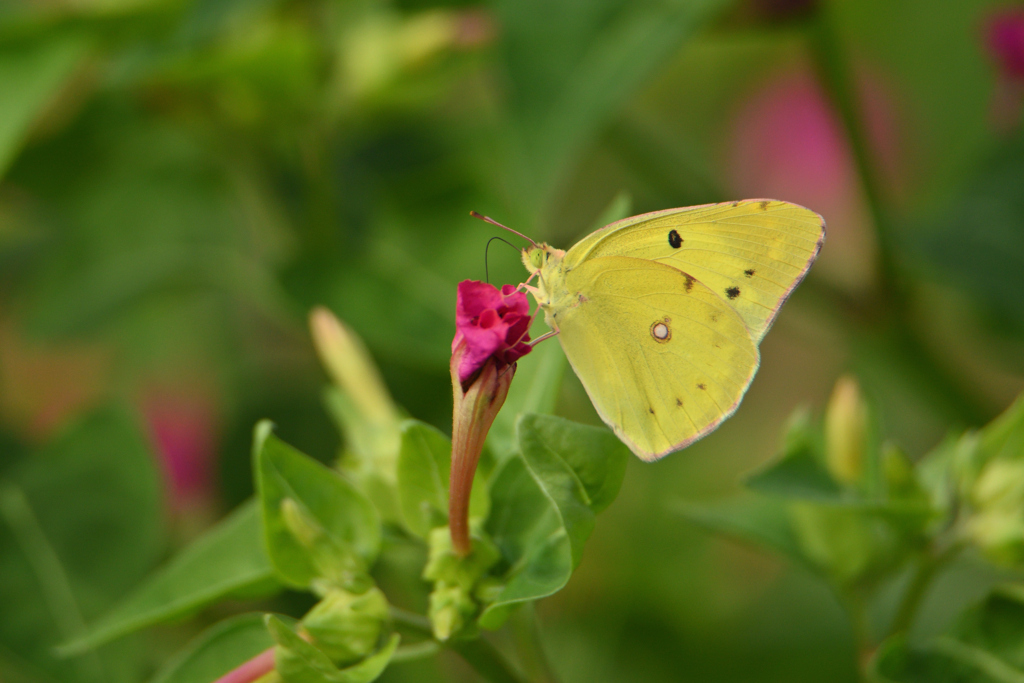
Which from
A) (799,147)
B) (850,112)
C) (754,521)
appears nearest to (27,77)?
(754,521)

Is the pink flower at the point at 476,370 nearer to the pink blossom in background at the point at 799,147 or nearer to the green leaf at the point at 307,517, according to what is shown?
the green leaf at the point at 307,517

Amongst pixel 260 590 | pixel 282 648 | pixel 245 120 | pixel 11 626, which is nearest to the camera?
pixel 282 648

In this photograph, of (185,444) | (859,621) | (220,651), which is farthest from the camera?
(185,444)

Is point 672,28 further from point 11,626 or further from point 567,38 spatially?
point 11,626

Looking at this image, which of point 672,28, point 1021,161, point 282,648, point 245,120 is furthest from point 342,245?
point 1021,161

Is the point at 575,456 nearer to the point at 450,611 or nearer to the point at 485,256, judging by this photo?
the point at 450,611

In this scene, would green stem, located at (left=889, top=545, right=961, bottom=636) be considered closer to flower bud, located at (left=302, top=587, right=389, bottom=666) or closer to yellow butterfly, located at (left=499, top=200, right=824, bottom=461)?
yellow butterfly, located at (left=499, top=200, right=824, bottom=461)
